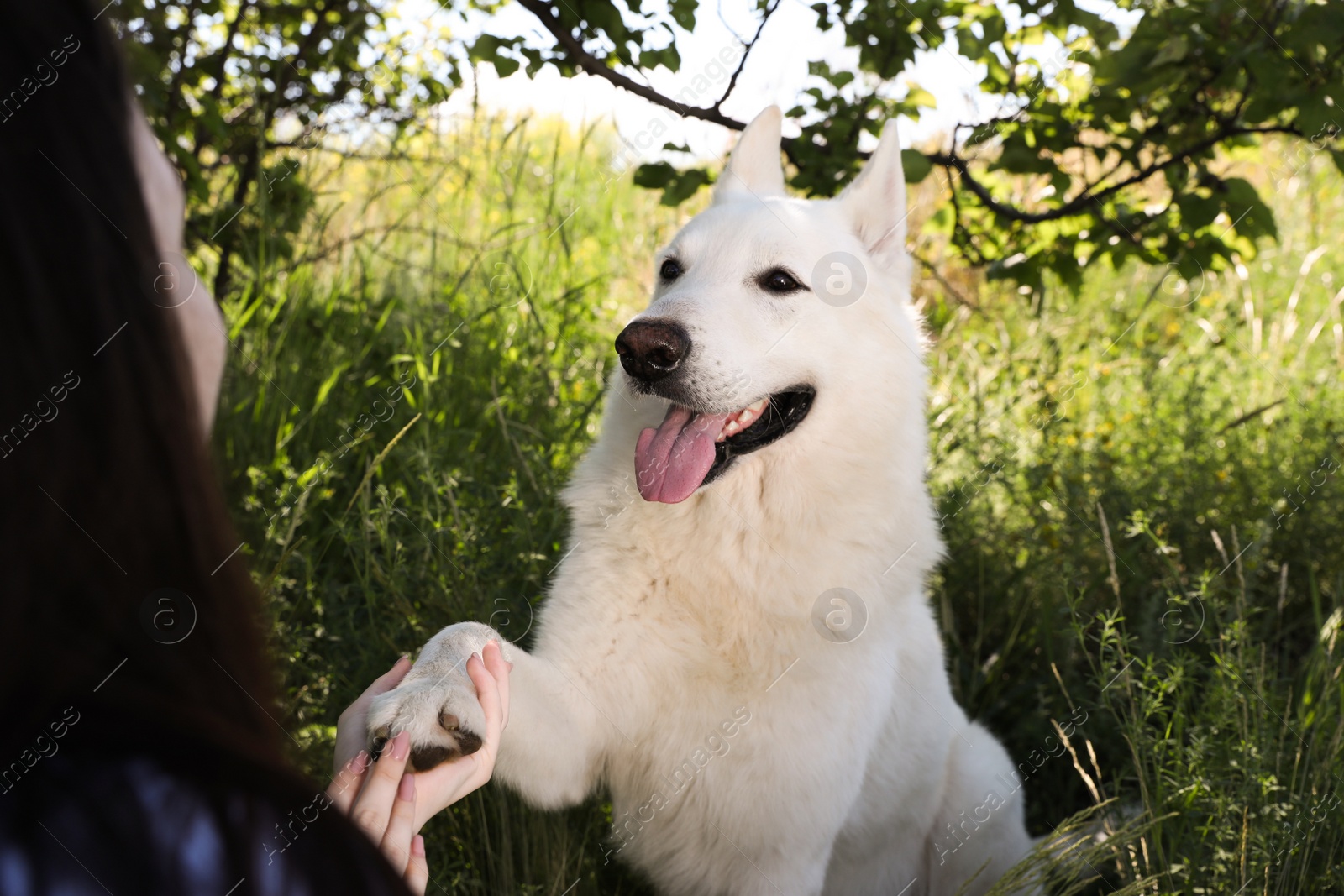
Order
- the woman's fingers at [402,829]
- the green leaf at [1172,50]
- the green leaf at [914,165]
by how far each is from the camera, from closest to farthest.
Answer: the woman's fingers at [402,829], the green leaf at [1172,50], the green leaf at [914,165]

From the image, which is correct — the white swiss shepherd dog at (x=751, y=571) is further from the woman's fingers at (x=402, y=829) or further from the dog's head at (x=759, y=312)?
the woman's fingers at (x=402, y=829)

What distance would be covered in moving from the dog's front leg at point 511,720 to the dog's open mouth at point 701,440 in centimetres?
49

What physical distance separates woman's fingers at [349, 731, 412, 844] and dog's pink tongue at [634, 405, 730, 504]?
91cm

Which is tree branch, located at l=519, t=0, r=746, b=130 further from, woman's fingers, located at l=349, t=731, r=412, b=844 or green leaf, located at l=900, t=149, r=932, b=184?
woman's fingers, located at l=349, t=731, r=412, b=844

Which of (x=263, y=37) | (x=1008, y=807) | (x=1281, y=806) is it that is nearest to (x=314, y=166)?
(x=263, y=37)

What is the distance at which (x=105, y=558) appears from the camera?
31.6 inches

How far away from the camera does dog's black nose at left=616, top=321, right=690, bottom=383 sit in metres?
2.11

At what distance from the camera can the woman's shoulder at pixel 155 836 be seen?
72 cm

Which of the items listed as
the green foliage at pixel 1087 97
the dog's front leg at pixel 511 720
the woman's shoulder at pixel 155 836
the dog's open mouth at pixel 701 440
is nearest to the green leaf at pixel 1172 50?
the green foliage at pixel 1087 97

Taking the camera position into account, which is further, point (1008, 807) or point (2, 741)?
point (1008, 807)

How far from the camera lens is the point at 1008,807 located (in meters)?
2.93

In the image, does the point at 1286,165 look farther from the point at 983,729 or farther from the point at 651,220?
the point at 983,729

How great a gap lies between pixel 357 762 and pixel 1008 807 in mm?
2214

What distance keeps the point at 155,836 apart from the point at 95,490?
292mm
